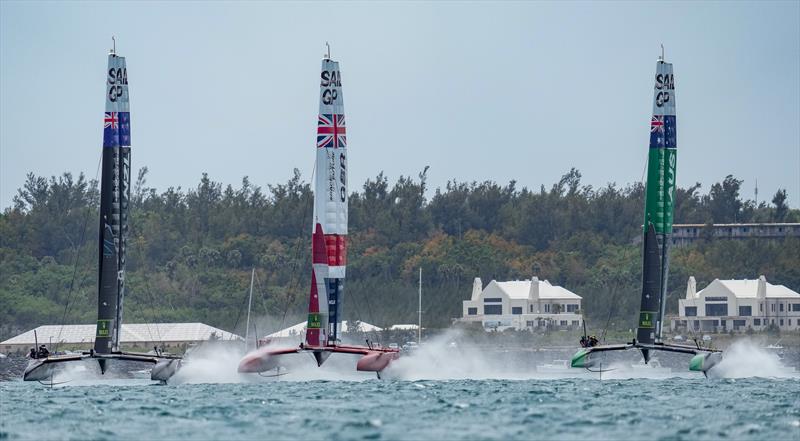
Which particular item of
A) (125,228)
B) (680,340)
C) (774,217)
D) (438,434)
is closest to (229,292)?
(680,340)

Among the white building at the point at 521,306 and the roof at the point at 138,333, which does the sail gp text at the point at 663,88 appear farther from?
the white building at the point at 521,306

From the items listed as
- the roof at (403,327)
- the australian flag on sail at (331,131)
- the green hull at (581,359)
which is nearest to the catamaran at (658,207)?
the green hull at (581,359)

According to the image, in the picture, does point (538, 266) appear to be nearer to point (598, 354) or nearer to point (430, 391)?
point (598, 354)

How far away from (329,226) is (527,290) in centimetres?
8661

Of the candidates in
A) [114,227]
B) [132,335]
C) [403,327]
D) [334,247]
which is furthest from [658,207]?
[132,335]

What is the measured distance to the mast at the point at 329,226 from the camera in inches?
2336

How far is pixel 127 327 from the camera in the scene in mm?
124875

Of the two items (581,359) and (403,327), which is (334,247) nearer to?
(581,359)

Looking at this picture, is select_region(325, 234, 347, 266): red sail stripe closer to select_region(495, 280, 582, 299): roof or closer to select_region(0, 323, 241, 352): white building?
select_region(0, 323, 241, 352): white building

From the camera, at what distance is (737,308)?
142 metres

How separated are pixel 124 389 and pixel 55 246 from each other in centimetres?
11362

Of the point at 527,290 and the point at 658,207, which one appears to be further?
the point at 527,290

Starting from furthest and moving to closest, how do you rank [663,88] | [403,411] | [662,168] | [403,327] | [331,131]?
[403,327]
[663,88]
[662,168]
[331,131]
[403,411]

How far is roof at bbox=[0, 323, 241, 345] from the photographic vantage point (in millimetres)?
123250
